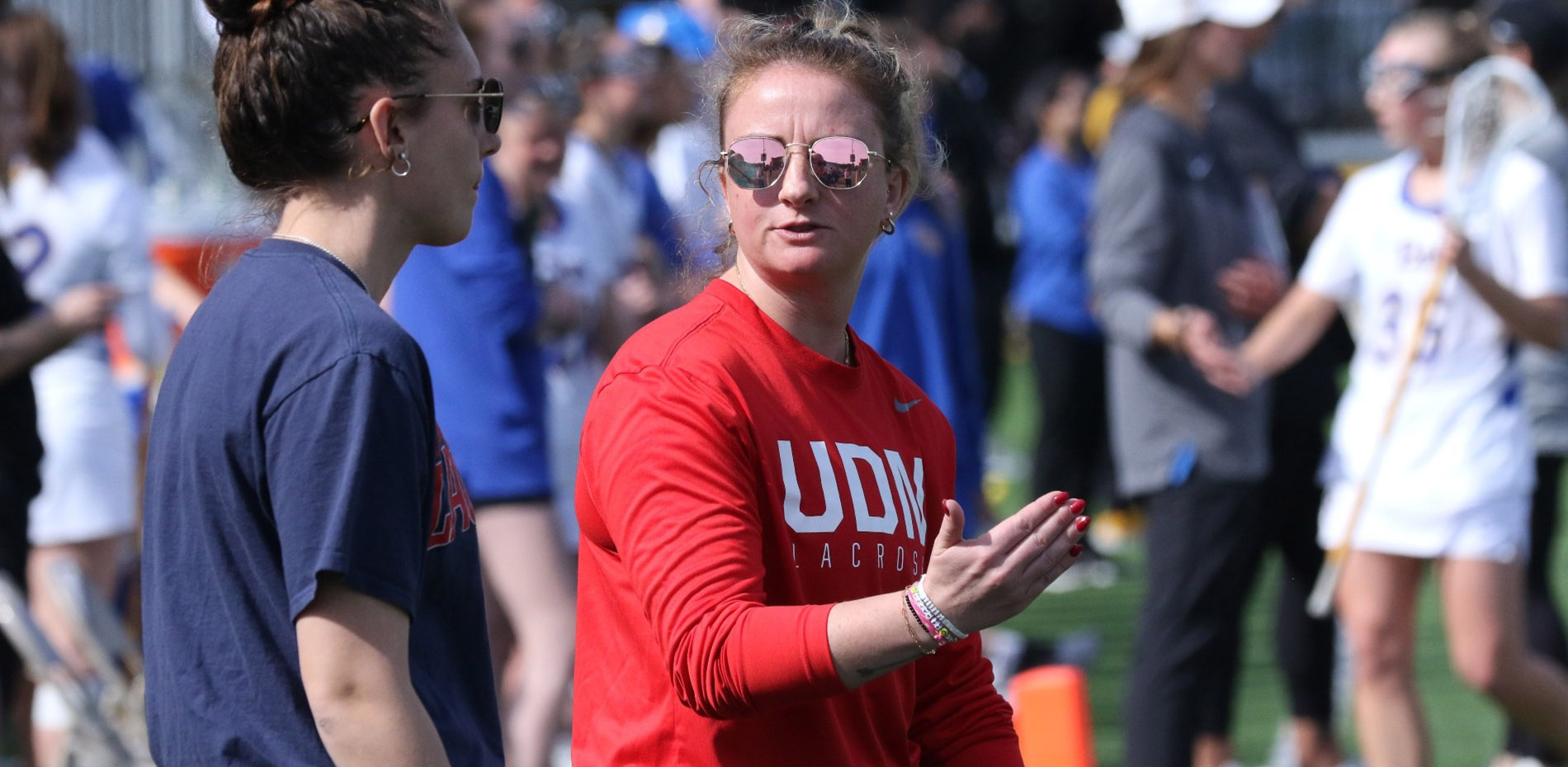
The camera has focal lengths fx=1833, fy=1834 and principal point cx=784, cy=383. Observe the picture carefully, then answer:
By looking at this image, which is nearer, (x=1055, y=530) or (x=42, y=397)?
(x=1055, y=530)

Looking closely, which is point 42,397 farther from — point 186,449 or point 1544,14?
point 1544,14

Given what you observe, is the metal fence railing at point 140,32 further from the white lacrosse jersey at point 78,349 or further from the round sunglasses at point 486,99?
the round sunglasses at point 486,99

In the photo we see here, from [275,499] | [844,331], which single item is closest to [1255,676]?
[844,331]

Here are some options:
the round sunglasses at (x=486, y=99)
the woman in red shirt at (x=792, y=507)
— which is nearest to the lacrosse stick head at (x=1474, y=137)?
the woman in red shirt at (x=792, y=507)

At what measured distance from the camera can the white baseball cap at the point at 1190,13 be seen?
16.4ft

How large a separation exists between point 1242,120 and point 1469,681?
2003 mm

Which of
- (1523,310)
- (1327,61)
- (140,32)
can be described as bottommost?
(1523,310)

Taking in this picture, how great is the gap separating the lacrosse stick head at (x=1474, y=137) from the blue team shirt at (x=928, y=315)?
61.6 inches

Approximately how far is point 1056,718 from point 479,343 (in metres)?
1.79

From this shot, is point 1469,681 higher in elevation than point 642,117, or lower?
lower

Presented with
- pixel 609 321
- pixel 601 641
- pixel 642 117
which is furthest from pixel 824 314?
pixel 642 117

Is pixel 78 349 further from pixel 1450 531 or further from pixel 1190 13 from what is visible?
pixel 1450 531

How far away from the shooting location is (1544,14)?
594 centimetres

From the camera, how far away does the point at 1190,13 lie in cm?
501
